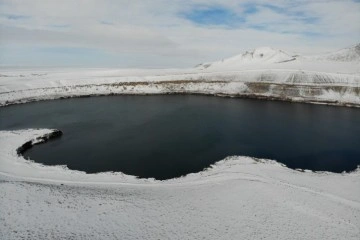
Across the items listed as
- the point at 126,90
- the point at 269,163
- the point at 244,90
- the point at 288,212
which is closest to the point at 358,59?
the point at 244,90

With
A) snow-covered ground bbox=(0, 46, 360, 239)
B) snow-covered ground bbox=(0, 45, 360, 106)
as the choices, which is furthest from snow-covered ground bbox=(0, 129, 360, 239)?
snow-covered ground bbox=(0, 45, 360, 106)

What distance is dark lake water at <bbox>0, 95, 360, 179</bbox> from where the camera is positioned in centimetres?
3469

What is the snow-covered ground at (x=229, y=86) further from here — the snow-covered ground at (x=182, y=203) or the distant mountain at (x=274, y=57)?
the snow-covered ground at (x=182, y=203)

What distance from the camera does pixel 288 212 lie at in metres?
22.6

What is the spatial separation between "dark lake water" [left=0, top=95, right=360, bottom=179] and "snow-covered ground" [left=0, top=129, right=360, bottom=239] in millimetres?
3497

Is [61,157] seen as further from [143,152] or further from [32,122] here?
[32,122]

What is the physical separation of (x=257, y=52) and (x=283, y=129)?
333 ft

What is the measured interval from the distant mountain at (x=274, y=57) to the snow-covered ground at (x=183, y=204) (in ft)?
353

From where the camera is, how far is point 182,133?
46.1 metres

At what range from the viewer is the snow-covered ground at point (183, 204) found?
19.9 metres

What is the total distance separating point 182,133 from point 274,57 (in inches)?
4011

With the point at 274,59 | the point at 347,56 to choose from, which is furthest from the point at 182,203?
the point at 347,56

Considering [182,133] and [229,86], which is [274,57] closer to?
[229,86]

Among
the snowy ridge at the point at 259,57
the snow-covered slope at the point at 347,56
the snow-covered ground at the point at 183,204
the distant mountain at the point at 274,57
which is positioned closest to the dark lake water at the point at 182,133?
the snow-covered ground at the point at 183,204
